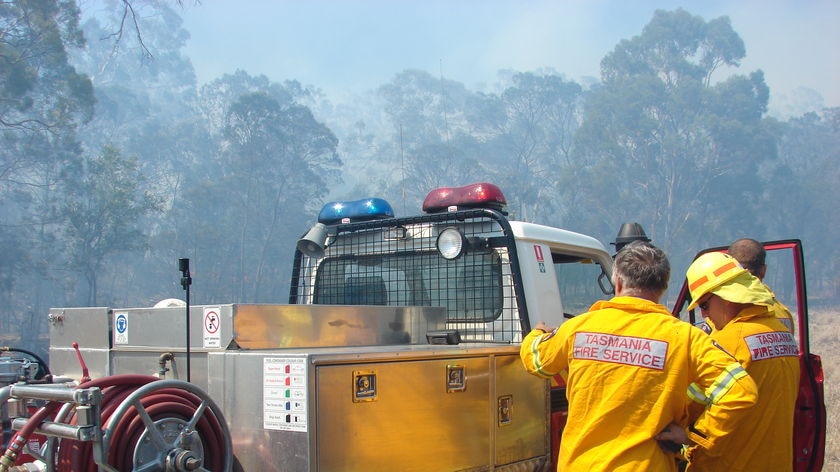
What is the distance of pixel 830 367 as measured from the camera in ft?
70.1

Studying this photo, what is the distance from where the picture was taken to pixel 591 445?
3000 millimetres

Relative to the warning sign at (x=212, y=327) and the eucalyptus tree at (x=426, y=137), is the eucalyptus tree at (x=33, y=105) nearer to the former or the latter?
the eucalyptus tree at (x=426, y=137)

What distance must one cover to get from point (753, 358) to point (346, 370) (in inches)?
68.9

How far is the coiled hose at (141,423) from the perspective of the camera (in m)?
2.84

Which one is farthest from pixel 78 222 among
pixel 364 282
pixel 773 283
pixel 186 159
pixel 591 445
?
pixel 773 283

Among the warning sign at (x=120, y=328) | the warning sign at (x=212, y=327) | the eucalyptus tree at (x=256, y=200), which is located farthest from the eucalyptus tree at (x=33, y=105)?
the warning sign at (x=212, y=327)

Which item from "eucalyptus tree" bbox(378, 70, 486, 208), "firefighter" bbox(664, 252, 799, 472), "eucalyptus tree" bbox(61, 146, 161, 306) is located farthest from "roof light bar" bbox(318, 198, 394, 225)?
"eucalyptus tree" bbox(61, 146, 161, 306)

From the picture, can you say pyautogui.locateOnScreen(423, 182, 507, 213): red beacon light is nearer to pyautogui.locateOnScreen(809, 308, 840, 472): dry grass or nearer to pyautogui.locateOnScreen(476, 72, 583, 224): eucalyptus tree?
pyautogui.locateOnScreen(809, 308, 840, 472): dry grass

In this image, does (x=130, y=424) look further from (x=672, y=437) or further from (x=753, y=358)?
(x=753, y=358)

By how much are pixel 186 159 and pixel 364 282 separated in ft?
214

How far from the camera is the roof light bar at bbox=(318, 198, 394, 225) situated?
17.5 ft

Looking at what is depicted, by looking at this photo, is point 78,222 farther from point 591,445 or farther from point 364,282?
point 591,445

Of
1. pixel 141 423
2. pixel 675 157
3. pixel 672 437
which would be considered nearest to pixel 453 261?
pixel 672 437

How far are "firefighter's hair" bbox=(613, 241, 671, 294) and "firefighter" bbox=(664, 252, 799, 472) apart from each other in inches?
22.4
